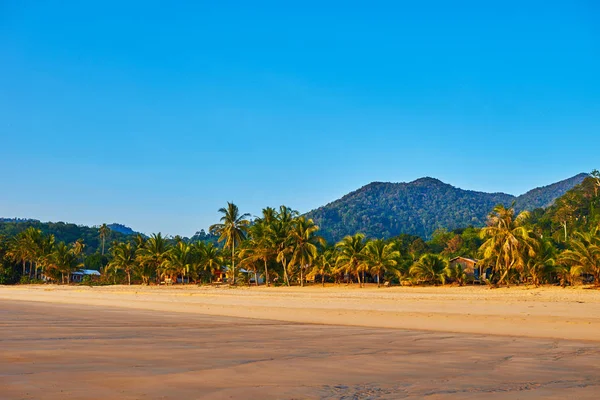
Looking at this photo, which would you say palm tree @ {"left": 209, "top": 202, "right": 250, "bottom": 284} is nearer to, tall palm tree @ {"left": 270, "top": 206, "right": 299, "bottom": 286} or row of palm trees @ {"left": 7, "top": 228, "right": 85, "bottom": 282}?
tall palm tree @ {"left": 270, "top": 206, "right": 299, "bottom": 286}

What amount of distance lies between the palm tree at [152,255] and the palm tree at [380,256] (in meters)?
26.7

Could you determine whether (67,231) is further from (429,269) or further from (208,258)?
(429,269)

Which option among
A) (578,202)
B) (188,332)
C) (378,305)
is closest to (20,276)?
(378,305)

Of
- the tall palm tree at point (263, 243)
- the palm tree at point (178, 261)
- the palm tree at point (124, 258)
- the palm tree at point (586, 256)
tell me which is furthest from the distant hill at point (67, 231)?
the palm tree at point (586, 256)

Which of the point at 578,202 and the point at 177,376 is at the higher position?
the point at 578,202

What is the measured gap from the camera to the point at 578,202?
A: 89.8 m

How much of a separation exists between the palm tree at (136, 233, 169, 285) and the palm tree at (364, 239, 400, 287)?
26.7m

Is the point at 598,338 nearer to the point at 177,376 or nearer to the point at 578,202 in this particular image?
the point at 177,376

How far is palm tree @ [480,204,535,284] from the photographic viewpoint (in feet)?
136

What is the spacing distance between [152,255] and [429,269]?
3486 cm

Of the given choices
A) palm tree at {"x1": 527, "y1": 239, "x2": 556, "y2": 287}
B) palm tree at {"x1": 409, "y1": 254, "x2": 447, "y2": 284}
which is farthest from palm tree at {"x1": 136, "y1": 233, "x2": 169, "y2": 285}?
palm tree at {"x1": 527, "y1": 239, "x2": 556, "y2": 287}

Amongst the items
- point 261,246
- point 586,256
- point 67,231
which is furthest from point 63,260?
point 67,231

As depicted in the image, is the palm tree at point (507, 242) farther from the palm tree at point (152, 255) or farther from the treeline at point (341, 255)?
the palm tree at point (152, 255)

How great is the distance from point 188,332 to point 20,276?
82268 millimetres
